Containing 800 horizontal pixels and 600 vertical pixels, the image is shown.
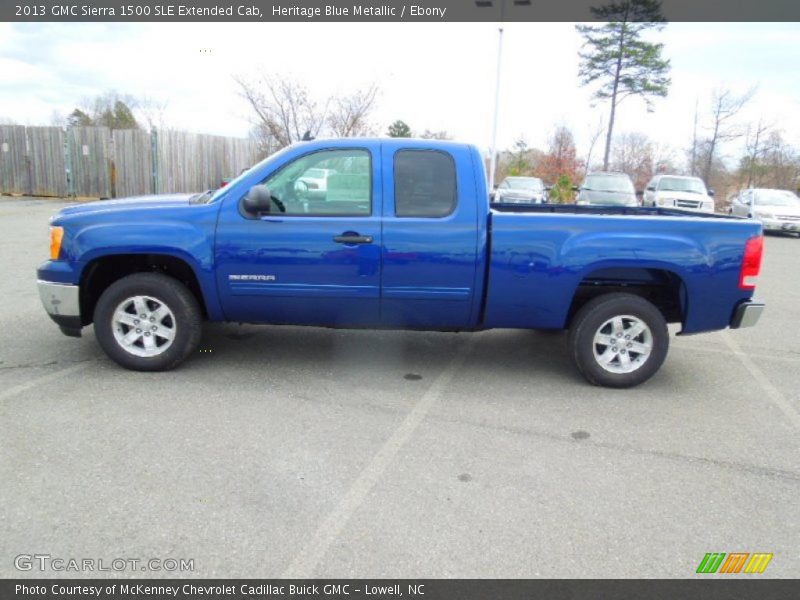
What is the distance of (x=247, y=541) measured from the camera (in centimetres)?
272

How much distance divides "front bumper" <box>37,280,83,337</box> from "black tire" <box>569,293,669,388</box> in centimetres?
395

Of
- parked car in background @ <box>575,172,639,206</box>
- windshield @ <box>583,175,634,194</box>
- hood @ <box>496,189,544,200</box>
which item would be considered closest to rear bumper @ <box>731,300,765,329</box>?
parked car in background @ <box>575,172,639,206</box>

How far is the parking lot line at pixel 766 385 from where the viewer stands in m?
4.39

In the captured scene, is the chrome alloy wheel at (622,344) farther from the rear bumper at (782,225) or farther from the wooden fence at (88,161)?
the wooden fence at (88,161)

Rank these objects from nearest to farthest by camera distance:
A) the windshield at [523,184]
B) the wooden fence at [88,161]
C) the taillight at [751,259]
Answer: the taillight at [751,259]
the windshield at [523,184]
the wooden fence at [88,161]

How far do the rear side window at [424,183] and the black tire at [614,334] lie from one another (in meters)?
1.41

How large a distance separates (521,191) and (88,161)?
15.1 metres

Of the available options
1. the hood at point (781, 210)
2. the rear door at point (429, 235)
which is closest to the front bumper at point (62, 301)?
the rear door at point (429, 235)

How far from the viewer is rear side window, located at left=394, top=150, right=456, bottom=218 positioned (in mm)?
4578

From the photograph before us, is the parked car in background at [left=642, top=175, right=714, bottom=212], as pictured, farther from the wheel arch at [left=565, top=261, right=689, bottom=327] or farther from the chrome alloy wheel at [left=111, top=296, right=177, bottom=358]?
the chrome alloy wheel at [left=111, top=296, right=177, bottom=358]

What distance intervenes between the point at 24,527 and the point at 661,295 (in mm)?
4732

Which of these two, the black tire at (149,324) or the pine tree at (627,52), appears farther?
the pine tree at (627,52)
